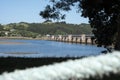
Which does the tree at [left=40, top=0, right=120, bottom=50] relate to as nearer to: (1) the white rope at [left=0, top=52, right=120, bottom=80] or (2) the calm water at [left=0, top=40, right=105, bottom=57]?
(2) the calm water at [left=0, top=40, right=105, bottom=57]

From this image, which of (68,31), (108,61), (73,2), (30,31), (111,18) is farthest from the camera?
(68,31)

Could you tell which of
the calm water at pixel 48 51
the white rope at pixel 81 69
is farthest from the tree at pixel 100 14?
the white rope at pixel 81 69

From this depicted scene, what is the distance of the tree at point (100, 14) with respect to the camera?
24.1 metres

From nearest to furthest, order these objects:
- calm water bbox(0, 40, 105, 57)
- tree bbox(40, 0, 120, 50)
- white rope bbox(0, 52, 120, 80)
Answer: white rope bbox(0, 52, 120, 80) → tree bbox(40, 0, 120, 50) → calm water bbox(0, 40, 105, 57)

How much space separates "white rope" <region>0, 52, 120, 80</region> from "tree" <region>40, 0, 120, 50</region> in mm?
20492

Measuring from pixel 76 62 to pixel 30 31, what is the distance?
107 m

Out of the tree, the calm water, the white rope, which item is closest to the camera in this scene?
the white rope

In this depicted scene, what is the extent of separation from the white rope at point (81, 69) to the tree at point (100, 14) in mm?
20492

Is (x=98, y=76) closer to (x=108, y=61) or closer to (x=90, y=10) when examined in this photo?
(x=108, y=61)

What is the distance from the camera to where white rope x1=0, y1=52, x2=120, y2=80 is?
1217 millimetres

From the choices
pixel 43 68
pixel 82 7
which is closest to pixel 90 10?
pixel 82 7

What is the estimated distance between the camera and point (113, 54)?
4.10 feet

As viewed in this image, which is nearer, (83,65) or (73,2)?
(83,65)

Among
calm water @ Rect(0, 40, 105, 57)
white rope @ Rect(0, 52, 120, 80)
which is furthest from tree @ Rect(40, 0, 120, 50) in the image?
white rope @ Rect(0, 52, 120, 80)
